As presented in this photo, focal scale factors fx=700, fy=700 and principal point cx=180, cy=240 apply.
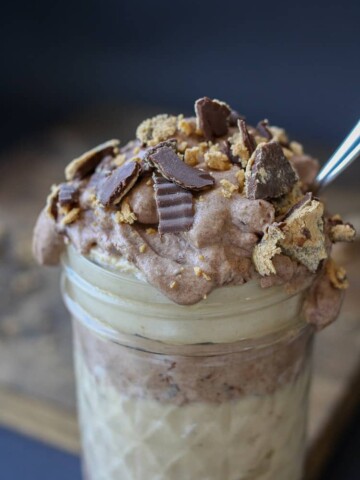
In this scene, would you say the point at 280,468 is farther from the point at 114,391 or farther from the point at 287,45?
the point at 287,45

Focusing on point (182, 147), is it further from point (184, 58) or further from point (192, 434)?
point (184, 58)

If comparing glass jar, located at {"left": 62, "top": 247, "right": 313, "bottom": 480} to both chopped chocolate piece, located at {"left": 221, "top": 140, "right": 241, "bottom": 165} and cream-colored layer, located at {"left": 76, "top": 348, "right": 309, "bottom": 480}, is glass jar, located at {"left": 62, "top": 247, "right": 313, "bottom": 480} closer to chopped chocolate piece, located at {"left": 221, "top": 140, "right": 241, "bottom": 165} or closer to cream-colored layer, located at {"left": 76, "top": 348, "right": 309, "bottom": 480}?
cream-colored layer, located at {"left": 76, "top": 348, "right": 309, "bottom": 480}

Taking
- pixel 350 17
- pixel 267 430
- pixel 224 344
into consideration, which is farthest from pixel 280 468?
pixel 350 17

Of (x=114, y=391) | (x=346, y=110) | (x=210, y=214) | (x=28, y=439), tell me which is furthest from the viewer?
(x=346, y=110)

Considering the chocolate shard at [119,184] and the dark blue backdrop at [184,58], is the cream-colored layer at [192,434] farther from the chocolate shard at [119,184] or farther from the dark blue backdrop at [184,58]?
the dark blue backdrop at [184,58]

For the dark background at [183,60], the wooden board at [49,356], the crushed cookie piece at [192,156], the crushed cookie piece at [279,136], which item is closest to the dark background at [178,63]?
the dark background at [183,60]

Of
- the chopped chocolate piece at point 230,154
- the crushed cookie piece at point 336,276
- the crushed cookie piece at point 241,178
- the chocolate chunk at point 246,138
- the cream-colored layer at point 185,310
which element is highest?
the chocolate chunk at point 246,138
